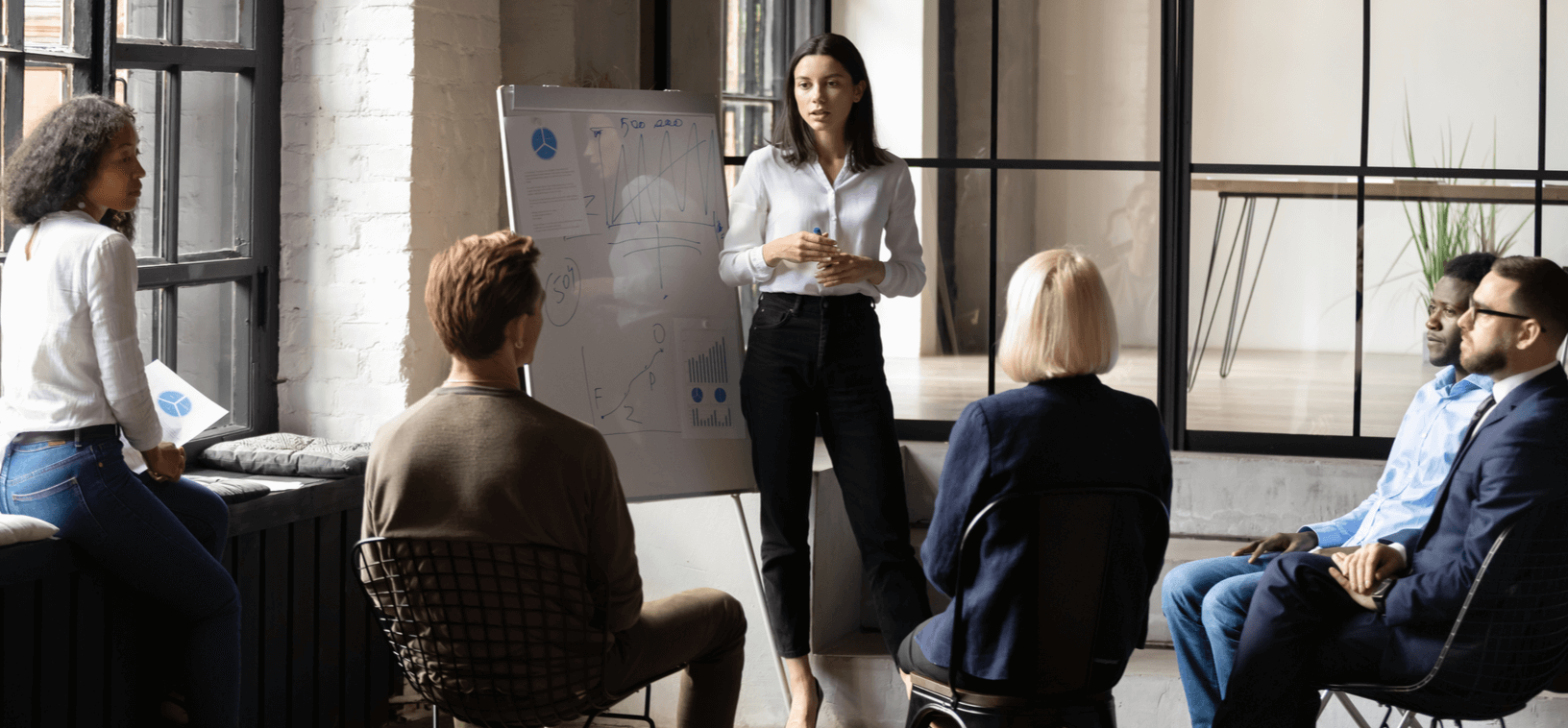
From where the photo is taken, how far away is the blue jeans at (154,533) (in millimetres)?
2174

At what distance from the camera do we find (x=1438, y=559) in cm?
214

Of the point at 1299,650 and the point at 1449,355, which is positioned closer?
the point at 1299,650

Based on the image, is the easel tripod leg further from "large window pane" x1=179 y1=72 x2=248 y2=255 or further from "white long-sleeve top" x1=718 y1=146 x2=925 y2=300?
"large window pane" x1=179 y1=72 x2=248 y2=255

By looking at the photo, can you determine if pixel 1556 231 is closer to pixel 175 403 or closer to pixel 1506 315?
pixel 1506 315

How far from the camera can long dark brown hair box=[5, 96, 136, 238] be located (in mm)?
2178

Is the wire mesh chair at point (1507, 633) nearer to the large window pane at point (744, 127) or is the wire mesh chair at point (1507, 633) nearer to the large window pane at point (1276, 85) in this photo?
the large window pane at point (1276, 85)

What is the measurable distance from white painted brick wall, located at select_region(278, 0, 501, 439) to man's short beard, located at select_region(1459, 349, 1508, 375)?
244cm

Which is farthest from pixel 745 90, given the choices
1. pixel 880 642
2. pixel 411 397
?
pixel 880 642

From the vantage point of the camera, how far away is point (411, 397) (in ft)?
10.9

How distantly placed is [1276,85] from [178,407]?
3.26m

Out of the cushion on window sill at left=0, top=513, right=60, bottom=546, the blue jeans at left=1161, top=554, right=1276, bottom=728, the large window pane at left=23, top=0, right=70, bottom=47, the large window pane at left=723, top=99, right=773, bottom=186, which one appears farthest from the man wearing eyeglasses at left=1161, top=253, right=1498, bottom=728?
the large window pane at left=23, top=0, right=70, bottom=47

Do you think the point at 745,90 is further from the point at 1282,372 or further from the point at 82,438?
the point at 82,438

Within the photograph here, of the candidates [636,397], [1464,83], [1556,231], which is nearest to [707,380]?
[636,397]

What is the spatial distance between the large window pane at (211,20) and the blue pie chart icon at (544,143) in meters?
0.94
